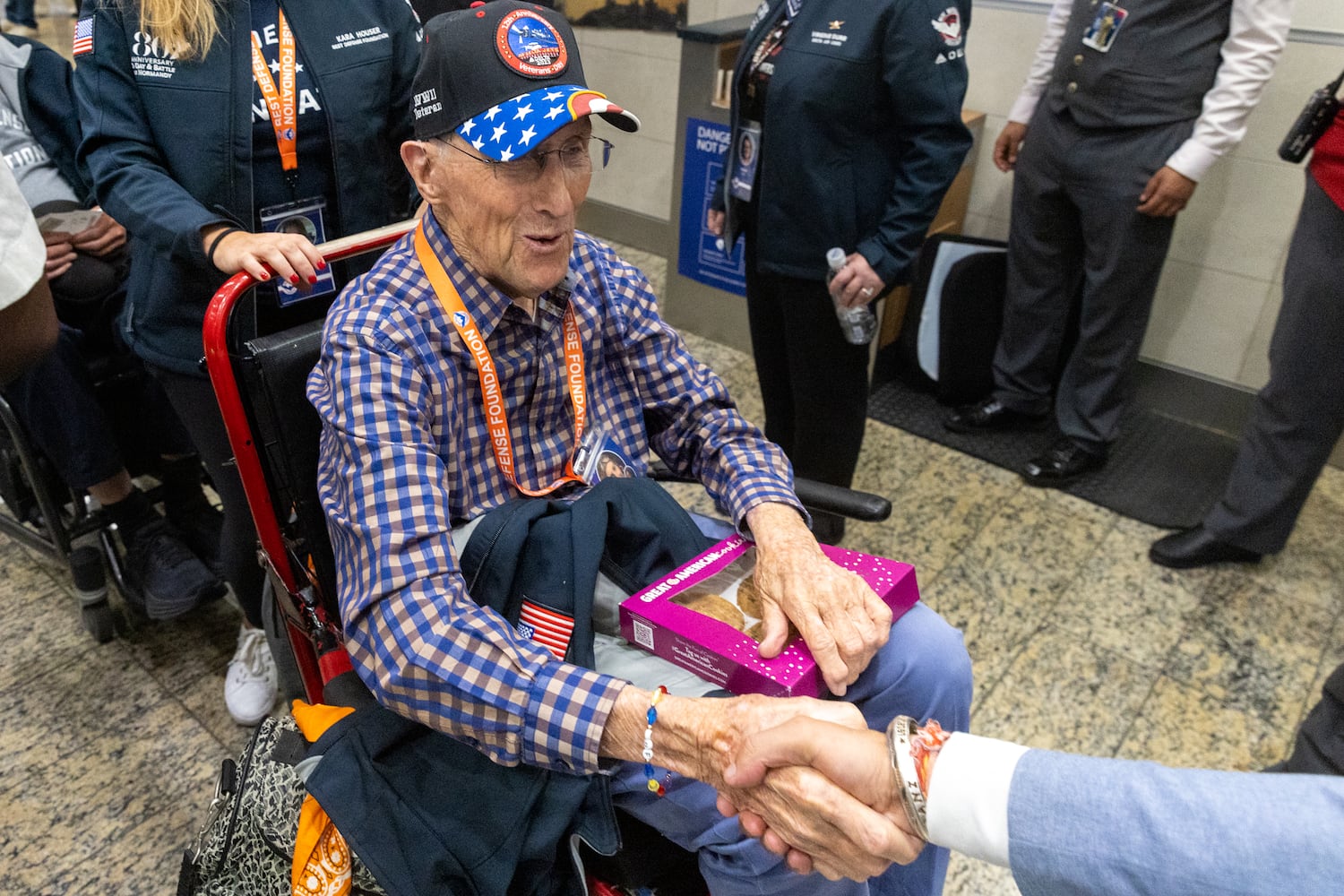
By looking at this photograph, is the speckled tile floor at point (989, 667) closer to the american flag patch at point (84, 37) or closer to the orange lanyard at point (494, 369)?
the orange lanyard at point (494, 369)

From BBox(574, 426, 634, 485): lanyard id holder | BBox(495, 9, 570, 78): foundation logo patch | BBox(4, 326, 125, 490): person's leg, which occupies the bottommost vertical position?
BBox(4, 326, 125, 490): person's leg

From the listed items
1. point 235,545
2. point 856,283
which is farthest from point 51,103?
point 856,283

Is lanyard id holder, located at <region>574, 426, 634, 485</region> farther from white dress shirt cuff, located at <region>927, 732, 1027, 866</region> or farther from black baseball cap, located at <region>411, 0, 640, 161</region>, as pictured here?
white dress shirt cuff, located at <region>927, 732, 1027, 866</region>

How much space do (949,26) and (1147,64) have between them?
921 millimetres

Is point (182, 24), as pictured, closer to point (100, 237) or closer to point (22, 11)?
point (100, 237)

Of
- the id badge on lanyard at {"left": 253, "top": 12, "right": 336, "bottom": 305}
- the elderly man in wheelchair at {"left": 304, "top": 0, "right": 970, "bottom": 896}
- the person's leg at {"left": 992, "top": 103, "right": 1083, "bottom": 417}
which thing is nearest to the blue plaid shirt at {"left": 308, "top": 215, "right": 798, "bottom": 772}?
the elderly man in wheelchair at {"left": 304, "top": 0, "right": 970, "bottom": 896}

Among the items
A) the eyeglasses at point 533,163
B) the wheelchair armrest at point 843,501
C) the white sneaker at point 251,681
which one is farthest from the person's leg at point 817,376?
the white sneaker at point 251,681

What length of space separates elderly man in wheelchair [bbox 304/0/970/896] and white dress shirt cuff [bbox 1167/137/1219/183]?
1.80 meters

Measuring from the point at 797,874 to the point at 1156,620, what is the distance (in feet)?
5.69

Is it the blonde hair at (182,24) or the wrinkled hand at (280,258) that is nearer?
the wrinkled hand at (280,258)

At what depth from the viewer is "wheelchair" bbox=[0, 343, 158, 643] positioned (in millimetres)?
2102

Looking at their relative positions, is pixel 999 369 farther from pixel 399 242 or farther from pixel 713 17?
pixel 399 242

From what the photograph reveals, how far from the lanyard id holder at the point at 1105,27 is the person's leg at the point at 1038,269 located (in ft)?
0.80

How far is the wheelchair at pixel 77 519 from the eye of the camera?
2.10 meters
